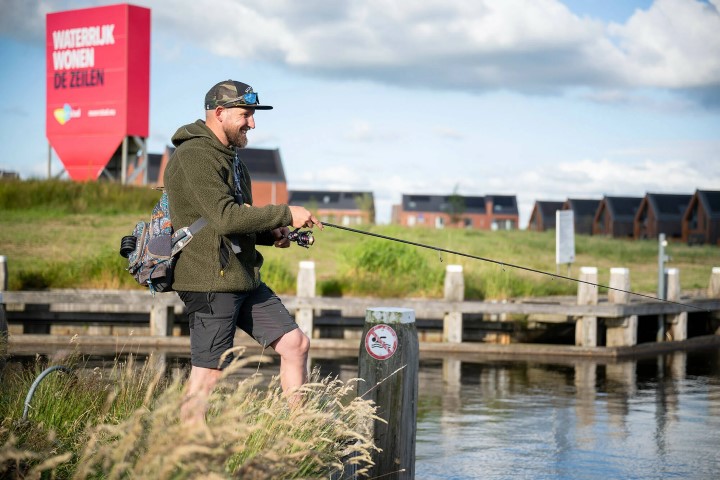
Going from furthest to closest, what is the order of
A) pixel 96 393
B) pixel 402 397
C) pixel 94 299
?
pixel 94 299 → pixel 96 393 → pixel 402 397

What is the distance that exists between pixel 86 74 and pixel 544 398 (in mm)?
24864

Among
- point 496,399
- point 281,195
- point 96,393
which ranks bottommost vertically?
point 496,399

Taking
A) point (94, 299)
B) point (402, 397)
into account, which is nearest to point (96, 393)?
point (402, 397)

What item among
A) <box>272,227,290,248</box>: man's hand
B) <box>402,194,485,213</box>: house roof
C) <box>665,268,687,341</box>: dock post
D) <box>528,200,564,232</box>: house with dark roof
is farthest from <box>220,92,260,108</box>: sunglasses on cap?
<box>402,194,485,213</box>: house roof

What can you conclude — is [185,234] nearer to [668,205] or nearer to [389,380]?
[389,380]

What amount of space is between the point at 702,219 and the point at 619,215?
36.9 ft

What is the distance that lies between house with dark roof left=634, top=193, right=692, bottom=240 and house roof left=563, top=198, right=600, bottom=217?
38.6ft

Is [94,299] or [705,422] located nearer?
[705,422]

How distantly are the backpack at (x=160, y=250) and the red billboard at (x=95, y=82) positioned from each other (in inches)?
1077

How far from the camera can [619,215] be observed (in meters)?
86.2

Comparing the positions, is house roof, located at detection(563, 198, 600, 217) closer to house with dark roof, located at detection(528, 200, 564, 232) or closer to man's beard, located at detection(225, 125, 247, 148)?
house with dark roof, located at detection(528, 200, 564, 232)

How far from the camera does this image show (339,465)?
4766 mm

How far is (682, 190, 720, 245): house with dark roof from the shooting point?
7350 centimetres

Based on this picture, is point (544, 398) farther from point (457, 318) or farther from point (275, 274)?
point (275, 274)
